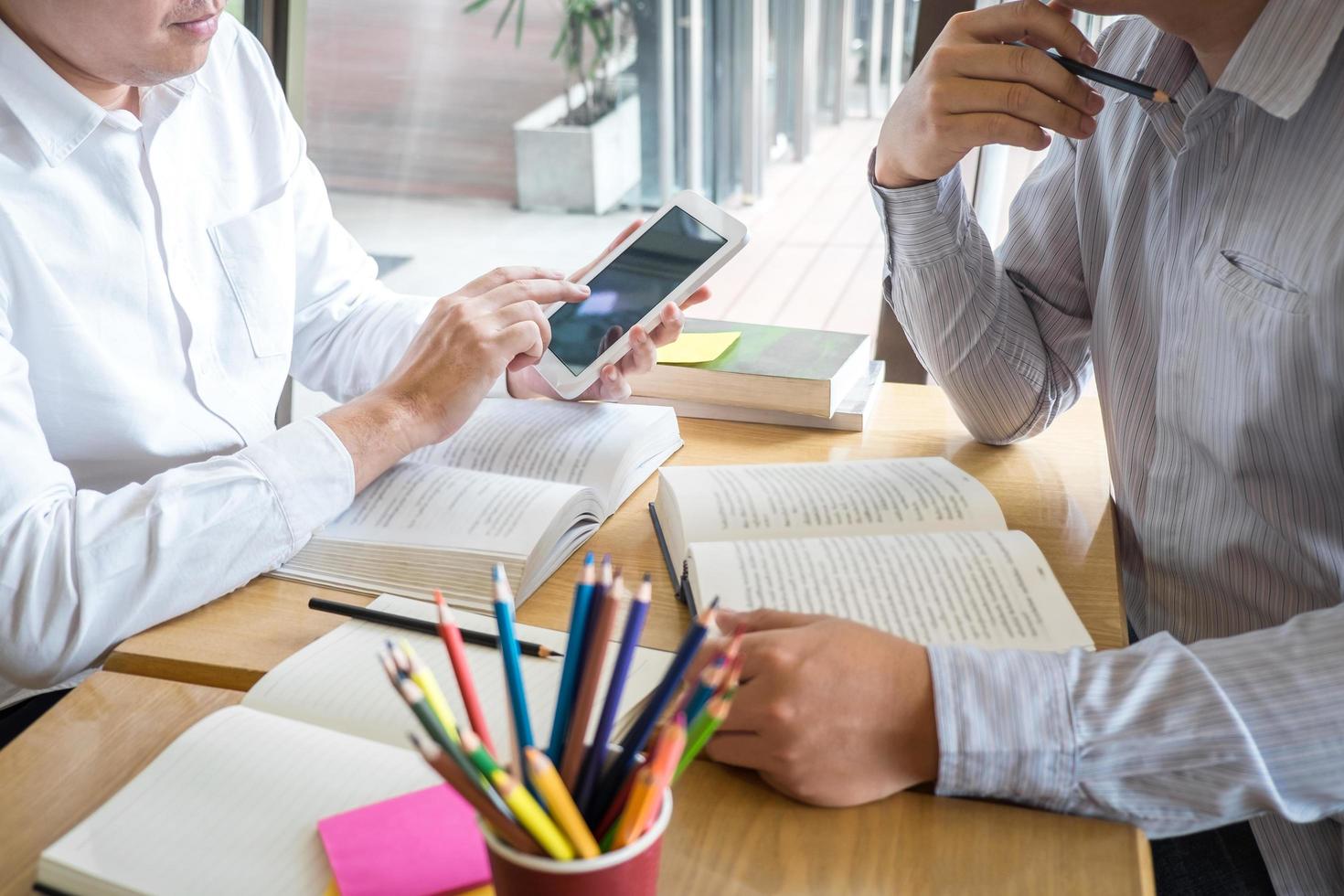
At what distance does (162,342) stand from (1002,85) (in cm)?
83

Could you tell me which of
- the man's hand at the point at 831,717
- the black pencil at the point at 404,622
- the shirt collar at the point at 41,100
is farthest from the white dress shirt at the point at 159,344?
the man's hand at the point at 831,717

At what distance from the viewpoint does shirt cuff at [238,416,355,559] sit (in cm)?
91

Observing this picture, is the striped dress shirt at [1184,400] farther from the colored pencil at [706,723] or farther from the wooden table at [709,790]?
the colored pencil at [706,723]

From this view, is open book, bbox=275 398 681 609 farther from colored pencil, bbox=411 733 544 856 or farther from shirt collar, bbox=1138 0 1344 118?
shirt collar, bbox=1138 0 1344 118

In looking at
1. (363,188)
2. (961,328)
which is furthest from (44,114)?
(363,188)

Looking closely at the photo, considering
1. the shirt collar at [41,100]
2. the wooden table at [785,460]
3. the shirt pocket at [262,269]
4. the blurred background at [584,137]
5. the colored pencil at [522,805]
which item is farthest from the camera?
the blurred background at [584,137]

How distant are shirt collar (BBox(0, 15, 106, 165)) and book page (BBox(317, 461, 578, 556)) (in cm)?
43

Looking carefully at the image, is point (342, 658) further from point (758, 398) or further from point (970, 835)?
point (758, 398)

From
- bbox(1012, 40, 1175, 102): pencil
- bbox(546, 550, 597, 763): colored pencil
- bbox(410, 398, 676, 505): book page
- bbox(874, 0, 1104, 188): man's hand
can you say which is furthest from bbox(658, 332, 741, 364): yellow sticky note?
bbox(546, 550, 597, 763): colored pencil

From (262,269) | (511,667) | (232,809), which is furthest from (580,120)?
(511,667)

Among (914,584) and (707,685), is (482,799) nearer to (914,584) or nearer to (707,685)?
Result: (707,685)

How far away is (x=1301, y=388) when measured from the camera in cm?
82

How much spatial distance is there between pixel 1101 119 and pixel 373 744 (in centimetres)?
89

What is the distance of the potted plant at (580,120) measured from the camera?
9.48 ft
